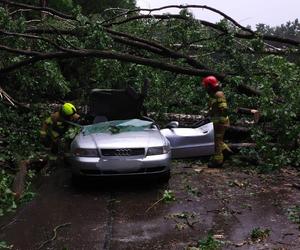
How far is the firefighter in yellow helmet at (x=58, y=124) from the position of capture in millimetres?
9695

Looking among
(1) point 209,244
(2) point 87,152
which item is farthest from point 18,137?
(1) point 209,244

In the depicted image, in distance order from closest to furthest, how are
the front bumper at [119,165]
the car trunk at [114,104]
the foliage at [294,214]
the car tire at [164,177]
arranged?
1. the foliage at [294,214]
2. the front bumper at [119,165]
3. the car tire at [164,177]
4. the car trunk at [114,104]

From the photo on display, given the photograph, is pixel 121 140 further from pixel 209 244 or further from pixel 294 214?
pixel 209 244

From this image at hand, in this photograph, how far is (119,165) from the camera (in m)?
7.68

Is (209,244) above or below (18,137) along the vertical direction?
below

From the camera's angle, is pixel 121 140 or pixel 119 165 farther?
pixel 121 140

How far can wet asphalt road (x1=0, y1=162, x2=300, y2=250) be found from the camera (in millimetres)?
5512

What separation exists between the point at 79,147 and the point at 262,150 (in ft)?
10.8

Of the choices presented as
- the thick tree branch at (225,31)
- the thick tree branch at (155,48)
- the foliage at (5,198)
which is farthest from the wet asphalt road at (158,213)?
the thick tree branch at (225,31)

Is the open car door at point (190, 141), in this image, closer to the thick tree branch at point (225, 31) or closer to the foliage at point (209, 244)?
the thick tree branch at point (225, 31)

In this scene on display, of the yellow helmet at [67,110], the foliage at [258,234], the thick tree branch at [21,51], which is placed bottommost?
the foliage at [258,234]

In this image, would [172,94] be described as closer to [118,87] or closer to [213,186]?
[118,87]

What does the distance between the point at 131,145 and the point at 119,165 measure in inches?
14.5

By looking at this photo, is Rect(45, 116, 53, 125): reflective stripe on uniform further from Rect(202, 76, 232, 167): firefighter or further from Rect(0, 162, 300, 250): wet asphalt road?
Rect(202, 76, 232, 167): firefighter
